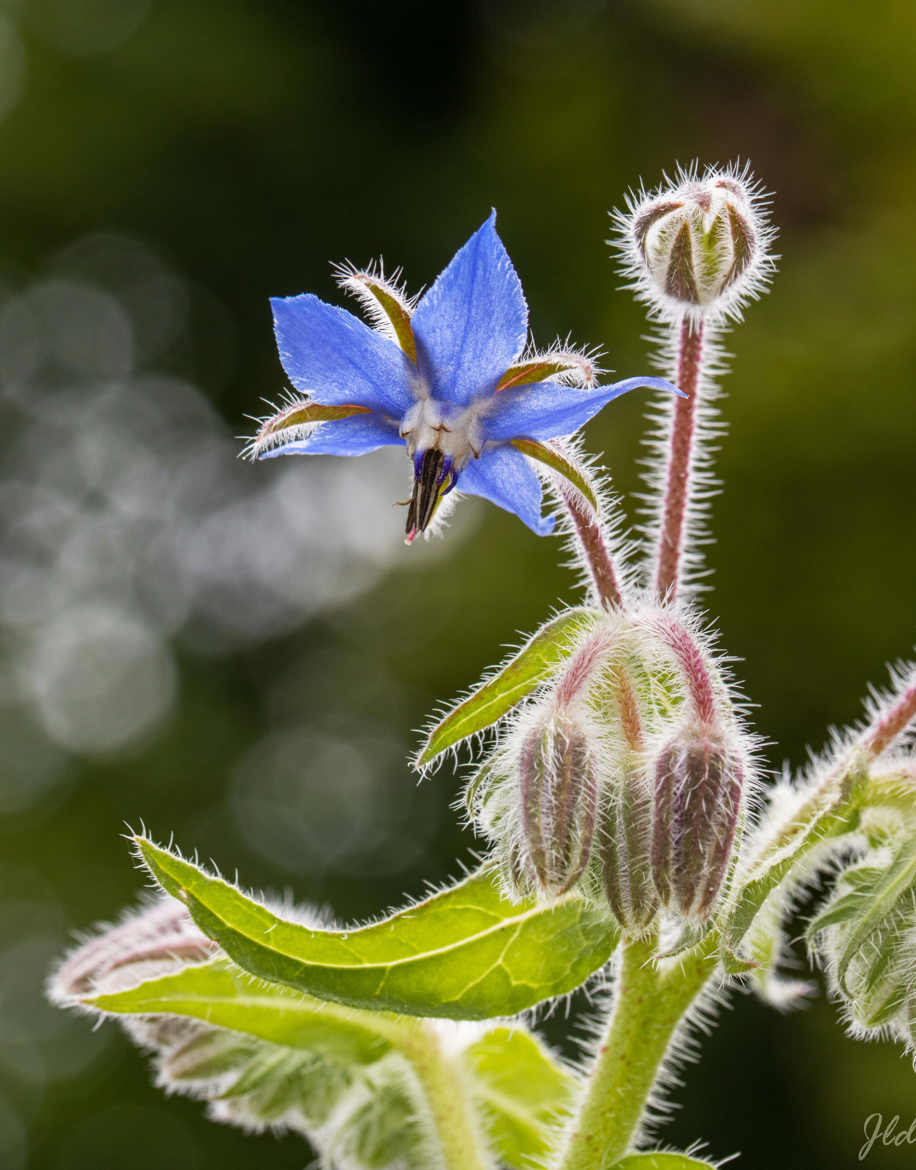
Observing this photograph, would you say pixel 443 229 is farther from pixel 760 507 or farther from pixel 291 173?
pixel 760 507

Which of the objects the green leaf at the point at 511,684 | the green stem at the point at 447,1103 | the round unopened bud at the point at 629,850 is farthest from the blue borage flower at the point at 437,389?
the green stem at the point at 447,1103

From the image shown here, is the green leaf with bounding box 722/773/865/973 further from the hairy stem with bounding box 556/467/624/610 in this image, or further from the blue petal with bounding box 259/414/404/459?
the blue petal with bounding box 259/414/404/459

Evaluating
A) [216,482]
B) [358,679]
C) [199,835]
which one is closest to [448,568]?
[358,679]

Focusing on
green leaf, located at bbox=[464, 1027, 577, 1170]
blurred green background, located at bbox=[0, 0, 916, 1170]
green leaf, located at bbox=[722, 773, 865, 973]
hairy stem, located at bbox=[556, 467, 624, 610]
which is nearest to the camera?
green leaf, located at bbox=[722, 773, 865, 973]

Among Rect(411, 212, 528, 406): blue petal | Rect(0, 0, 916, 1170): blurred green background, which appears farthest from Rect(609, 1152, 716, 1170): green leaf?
Rect(0, 0, 916, 1170): blurred green background

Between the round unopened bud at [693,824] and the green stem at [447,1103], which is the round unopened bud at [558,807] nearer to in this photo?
the round unopened bud at [693,824]

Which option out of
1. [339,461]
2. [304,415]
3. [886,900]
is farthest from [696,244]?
[339,461]
